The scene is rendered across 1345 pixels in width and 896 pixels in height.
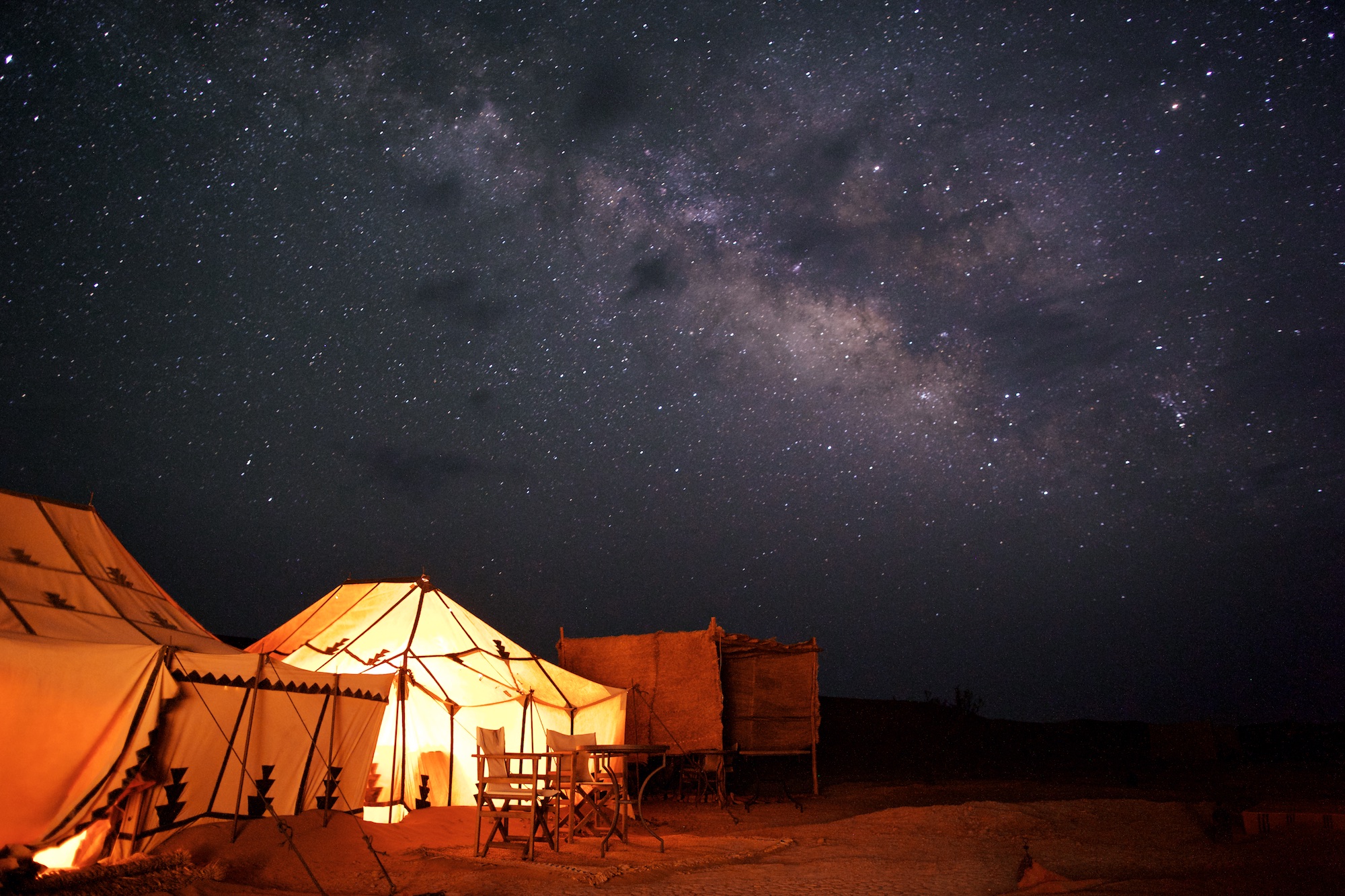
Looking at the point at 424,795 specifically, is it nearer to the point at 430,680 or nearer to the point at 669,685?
the point at 430,680

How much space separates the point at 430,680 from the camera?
32.8 feet

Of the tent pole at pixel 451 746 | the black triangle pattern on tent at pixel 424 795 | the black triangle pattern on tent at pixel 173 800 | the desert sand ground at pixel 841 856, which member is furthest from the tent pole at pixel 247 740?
the tent pole at pixel 451 746

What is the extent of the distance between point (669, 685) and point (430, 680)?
178 inches

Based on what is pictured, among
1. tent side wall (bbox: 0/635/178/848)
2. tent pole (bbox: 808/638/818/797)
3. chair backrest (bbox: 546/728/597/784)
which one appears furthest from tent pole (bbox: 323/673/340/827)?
tent pole (bbox: 808/638/818/797)

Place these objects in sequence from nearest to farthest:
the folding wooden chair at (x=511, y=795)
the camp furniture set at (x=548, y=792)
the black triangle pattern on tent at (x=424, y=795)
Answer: the folding wooden chair at (x=511, y=795)
the camp furniture set at (x=548, y=792)
the black triangle pattern on tent at (x=424, y=795)

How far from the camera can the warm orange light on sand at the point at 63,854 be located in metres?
5.30

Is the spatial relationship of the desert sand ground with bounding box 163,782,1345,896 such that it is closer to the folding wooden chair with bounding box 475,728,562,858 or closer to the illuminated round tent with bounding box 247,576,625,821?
the folding wooden chair with bounding box 475,728,562,858

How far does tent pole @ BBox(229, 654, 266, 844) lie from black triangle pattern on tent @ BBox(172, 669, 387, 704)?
4cm

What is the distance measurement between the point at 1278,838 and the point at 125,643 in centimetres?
968

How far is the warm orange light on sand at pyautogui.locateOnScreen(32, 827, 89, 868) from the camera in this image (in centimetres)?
530

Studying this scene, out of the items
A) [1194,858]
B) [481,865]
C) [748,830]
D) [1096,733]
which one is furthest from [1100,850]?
[1096,733]

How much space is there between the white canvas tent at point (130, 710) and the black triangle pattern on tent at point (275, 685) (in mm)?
11

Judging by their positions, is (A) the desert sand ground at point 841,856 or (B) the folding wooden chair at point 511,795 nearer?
(A) the desert sand ground at point 841,856

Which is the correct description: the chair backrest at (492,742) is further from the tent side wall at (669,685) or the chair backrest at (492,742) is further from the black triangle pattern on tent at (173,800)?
the tent side wall at (669,685)
